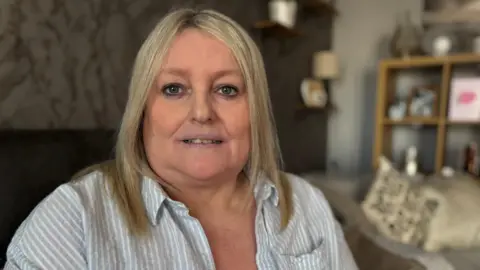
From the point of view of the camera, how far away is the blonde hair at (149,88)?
94 centimetres

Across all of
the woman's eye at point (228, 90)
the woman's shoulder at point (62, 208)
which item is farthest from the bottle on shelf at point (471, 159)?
the woman's shoulder at point (62, 208)

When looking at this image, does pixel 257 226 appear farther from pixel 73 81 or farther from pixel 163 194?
pixel 73 81

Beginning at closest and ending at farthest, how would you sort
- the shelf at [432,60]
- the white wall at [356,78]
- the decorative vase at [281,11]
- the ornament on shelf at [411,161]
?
the decorative vase at [281,11] < the shelf at [432,60] < the ornament on shelf at [411,161] < the white wall at [356,78]

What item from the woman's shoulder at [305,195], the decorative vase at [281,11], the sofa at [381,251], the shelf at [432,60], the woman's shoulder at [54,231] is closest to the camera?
the woman's shoulder at [54,231]

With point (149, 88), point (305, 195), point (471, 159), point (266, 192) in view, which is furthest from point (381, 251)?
point (471, 159)

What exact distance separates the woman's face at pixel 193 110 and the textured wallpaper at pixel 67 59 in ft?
1.35

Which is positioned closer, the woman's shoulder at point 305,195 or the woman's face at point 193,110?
the woman's face at point 193,110

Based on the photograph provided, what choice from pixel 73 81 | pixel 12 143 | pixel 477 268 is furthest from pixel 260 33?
pixel 12 143

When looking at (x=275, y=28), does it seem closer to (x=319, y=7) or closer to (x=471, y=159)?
(x=319, y=7)

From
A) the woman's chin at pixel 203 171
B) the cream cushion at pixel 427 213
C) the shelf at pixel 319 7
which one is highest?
the shelf at pixel 319 7

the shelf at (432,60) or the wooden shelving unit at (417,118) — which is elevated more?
the shelf at (432,60)

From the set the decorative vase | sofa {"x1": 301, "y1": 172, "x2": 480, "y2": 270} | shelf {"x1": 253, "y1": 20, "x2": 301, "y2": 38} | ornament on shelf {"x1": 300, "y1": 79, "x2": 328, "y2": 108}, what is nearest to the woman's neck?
sofa {"x1": 301, "y1": 172, "x2": 480, "y2": 270}

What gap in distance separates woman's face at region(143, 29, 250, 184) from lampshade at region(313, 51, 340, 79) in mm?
2058

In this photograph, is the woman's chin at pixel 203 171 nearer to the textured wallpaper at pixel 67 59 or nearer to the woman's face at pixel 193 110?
the woman's face at pixel 193 110
